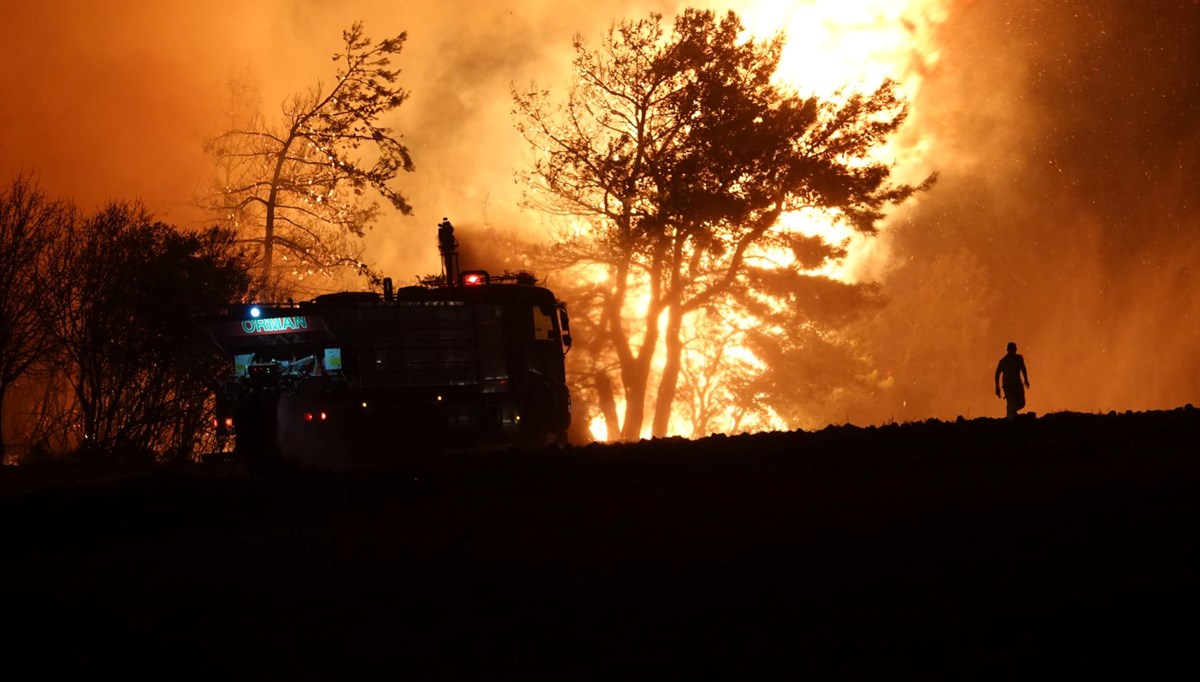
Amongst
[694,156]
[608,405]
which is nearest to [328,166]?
[694,156]

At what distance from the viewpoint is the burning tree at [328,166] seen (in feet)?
133

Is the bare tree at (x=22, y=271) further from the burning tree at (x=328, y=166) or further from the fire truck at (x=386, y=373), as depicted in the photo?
the burning tree at (x=328, y=166)

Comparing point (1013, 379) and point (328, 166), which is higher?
point (328, 166)

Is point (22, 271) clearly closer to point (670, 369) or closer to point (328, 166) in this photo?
point (328, 166)

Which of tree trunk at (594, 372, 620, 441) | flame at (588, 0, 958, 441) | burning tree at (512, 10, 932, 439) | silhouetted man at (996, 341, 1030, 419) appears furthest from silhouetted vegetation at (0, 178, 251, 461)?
flame at (588, 0, 958, 441)

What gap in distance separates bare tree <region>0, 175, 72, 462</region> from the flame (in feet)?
73.0

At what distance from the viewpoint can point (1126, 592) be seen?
9.81 metres

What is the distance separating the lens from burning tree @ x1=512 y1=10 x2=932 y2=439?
41.8 meters

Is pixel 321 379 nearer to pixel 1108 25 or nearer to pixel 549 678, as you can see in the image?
pixel 549 678

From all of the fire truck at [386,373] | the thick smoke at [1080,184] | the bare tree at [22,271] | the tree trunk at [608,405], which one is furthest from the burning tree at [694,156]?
the bare tree at [22,271]

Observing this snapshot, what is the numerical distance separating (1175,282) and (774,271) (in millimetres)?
32323

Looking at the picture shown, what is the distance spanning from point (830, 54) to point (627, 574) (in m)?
39.6

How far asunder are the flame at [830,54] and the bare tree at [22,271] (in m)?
22.3

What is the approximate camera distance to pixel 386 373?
27.1 meters
